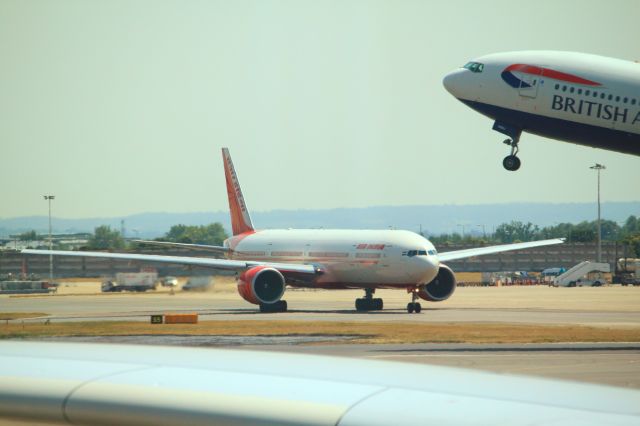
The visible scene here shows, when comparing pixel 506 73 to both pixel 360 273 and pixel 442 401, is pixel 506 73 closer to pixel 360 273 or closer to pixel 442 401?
pixel 360 273

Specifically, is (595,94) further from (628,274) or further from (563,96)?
(628,274)

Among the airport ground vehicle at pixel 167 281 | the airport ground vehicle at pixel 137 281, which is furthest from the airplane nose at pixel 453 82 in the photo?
the airport ground vehicle at pixel 137 281

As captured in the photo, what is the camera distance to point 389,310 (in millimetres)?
55438

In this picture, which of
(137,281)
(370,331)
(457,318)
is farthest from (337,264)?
(137,281)

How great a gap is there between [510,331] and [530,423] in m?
33.5

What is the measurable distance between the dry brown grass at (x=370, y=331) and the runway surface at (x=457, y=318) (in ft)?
5.65

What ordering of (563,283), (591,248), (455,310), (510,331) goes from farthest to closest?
1. (591,248)
2. (563,283)
3. (455,310)
4. (510,331)

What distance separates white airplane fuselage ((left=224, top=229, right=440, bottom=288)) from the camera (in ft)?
169

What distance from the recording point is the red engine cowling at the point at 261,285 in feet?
172

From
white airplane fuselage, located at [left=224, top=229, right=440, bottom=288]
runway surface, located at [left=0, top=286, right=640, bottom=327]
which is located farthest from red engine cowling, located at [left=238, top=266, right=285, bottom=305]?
white airplane fuselage, located at [left=224, top=229, right=440, bottom=288]

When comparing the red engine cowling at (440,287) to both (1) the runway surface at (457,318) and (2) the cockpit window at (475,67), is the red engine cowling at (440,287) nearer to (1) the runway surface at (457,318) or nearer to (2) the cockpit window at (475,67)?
(1) the runway surface at (457,318)

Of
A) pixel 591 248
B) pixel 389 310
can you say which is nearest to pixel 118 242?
pixel 591 248

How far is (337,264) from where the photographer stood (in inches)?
2176

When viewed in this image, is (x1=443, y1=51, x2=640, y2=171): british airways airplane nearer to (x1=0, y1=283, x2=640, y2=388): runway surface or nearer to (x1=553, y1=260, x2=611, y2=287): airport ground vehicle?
(x1=0, y1=283, x2=640, y2=388): runway surface
